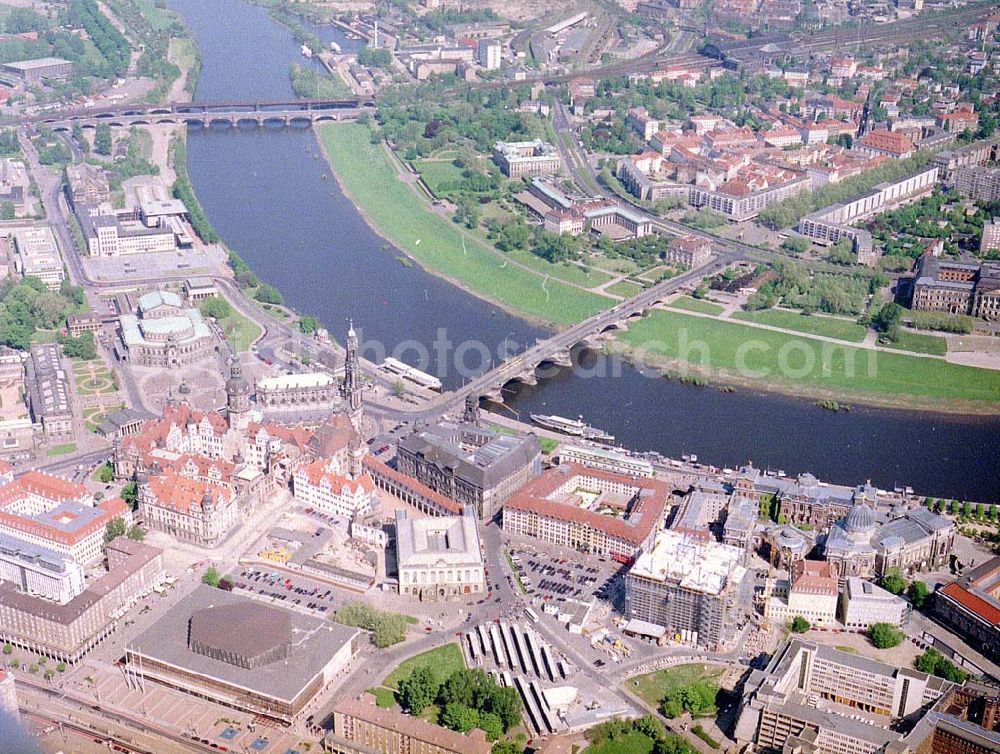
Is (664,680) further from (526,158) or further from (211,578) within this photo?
(526,158)

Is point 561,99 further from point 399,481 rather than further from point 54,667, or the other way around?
point 54,667

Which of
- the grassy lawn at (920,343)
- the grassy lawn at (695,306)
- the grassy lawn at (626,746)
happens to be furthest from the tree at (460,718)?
the grassy lawn at (920,343)

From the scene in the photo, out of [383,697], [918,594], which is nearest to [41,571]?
[383,697]

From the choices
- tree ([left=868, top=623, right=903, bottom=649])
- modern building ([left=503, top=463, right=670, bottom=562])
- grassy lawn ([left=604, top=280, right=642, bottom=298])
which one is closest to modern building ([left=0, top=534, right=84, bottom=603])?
modern building ([left=503, top=463, right=670, bottom=562])

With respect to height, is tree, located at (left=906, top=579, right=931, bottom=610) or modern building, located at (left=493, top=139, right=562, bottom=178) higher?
modern building, located at (left=493, top=139, right=562, bottom=178)

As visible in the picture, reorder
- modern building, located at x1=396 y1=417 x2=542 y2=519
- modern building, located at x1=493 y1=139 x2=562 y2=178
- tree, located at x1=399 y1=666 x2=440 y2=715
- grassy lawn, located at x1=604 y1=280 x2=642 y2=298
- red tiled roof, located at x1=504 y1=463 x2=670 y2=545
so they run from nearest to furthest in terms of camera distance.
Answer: tree, located at x1=399 y1=666 x2=440 y2=715 → red tiled roof, located at x1=504 y1=463 x2=670 y2=545 → modern building, located at x1=396 y1=417 x2=542 y2=519 → grassy lawn, located at x1=604 y1=280 x2=642 y2=298 → modern building, located at x1=493 y1=139 x2=562 y2=178

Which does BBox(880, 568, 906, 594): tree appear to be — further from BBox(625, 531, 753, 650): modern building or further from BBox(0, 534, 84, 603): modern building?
BBox(0, 534, 84, 603): modern building
